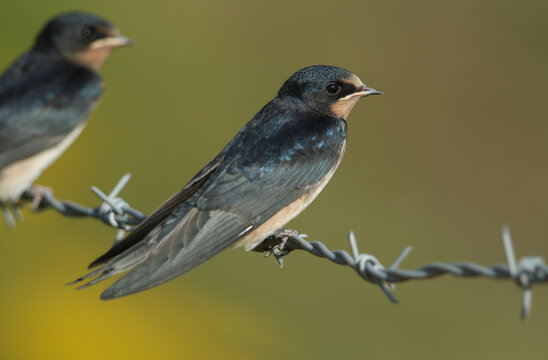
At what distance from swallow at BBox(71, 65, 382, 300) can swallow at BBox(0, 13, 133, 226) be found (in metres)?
1.15

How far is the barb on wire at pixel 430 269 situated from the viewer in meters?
2.02

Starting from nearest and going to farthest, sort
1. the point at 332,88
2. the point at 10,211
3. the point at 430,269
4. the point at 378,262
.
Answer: the point at 430,269
the point at 378,262
the point at 332,88
the point at 10,211

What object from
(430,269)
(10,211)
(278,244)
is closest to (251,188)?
(278,244)

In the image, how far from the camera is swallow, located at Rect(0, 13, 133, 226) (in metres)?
4.03

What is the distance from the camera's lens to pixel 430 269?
2207 millimetres

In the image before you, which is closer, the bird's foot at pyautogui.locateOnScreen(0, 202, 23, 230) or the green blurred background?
the bird's foot at pyautogui.locateOnScreen(0, 202, 23, 230)

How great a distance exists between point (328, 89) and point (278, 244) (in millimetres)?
728

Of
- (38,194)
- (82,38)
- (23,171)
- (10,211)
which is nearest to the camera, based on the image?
(23,171)

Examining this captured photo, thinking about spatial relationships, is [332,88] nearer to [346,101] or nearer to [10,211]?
[346,101]

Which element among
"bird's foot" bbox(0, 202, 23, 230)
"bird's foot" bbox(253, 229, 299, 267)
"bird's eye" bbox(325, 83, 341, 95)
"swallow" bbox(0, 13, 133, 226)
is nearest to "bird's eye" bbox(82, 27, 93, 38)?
"swallow" bbox(0, 13, 133, 226)

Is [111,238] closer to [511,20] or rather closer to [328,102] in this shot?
[328,102]

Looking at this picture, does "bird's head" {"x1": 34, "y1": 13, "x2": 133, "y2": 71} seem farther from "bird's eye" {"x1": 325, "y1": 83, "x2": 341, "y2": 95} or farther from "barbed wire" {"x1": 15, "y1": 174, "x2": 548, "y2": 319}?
"bird's eye" {"x1": 325, "y1": 83, "x2": 341, "y2": 95}

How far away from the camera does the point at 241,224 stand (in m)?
3.04

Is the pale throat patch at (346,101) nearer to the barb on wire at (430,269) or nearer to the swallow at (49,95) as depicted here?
the barb on wire at (430,269)
